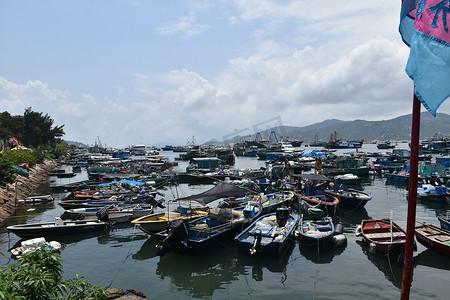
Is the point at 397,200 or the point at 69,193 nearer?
the point at 397,200

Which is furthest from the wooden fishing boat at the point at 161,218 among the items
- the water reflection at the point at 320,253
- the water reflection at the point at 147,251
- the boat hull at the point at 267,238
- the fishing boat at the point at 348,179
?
the fishing boat at the point at 348,179

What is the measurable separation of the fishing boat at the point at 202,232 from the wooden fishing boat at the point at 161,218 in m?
1.54

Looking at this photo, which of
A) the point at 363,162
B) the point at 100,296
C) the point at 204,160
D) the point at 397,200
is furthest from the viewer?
the point at 204,160

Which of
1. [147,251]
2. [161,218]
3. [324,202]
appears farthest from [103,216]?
[324,202]

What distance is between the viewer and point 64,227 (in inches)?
840

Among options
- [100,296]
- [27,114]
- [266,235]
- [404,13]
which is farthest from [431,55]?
[27,114]

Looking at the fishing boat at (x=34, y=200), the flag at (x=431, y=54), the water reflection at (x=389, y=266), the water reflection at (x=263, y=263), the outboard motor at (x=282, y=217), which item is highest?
the flag at (x=431, y=54)

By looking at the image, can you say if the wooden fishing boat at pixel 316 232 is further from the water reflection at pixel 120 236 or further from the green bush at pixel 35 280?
the green bush at pixel 35 280

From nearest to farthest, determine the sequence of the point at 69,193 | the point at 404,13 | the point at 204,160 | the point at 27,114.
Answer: the point at 404,13 < the point at 69,193 < the point at 204,160 < the point at 27,114

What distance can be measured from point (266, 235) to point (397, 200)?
2383cm

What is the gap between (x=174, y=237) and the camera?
16.7 metres

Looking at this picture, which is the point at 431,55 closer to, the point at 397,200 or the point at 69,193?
the point at 397,200

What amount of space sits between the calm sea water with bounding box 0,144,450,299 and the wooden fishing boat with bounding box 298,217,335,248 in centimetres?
51

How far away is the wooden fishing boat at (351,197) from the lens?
28.0 meters
